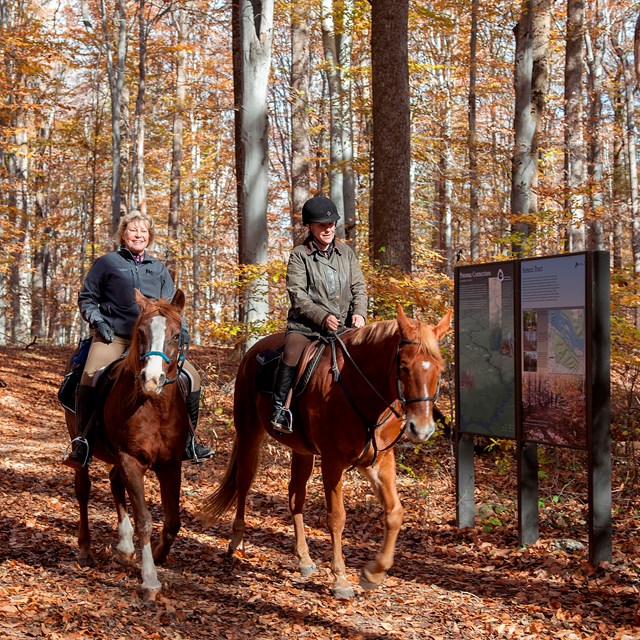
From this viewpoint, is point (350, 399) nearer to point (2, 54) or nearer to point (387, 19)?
point (387, 19)

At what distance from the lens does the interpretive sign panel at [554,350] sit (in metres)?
6.66

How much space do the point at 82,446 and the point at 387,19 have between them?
847cm

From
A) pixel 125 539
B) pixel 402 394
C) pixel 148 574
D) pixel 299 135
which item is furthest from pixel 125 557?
pixel 299 135

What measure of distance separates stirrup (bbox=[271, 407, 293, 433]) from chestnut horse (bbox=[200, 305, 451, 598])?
138mm

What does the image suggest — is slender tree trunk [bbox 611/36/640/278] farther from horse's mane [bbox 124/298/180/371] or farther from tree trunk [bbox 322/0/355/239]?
horse's mane [bbox 124/298/180/371]

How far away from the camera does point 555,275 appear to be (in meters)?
6.94

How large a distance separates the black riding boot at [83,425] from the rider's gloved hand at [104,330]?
1.49ft

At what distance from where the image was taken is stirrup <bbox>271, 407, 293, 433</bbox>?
21.2 ft

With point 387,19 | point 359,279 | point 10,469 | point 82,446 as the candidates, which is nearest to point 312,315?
point 359,279

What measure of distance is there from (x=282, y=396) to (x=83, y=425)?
1756mm

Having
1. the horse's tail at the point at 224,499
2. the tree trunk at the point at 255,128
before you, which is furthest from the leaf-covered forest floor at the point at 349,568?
the tree trunk at the point at 255,128

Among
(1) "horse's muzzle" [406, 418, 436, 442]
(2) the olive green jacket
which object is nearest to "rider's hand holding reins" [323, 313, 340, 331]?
(2) the olive green jacket

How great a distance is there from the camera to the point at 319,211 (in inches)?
262

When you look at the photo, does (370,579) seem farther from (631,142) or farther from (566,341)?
(631,142)
